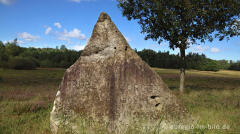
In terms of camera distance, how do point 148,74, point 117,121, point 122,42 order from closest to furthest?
point 117,121, point 148,74, point 122,42

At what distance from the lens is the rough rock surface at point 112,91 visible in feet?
15.4

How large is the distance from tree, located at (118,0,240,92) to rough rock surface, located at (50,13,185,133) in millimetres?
8351

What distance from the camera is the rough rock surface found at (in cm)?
469

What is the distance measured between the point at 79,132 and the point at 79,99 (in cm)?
93

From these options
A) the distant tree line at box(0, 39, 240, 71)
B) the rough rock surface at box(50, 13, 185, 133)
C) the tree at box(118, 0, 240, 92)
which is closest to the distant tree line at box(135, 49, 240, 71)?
the distant tree line at box(0, 39, 240, 71)

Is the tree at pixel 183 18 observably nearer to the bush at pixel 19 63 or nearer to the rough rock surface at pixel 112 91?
the rough rock surface at pixel 112 91

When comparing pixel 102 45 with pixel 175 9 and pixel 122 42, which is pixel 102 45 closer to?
pixel 122 42

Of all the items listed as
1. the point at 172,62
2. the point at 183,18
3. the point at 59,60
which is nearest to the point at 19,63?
the point at 59,60

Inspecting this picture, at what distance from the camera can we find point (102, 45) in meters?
5.38

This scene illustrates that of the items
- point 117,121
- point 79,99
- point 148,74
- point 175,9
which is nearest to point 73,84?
point 79,99

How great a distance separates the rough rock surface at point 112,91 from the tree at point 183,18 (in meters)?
8.35

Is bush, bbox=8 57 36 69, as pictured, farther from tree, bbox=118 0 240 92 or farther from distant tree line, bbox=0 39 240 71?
tree, bbox=118 0 240 92

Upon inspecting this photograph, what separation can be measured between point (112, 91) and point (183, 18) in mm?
11421

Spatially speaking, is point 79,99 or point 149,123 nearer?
point 149,123
